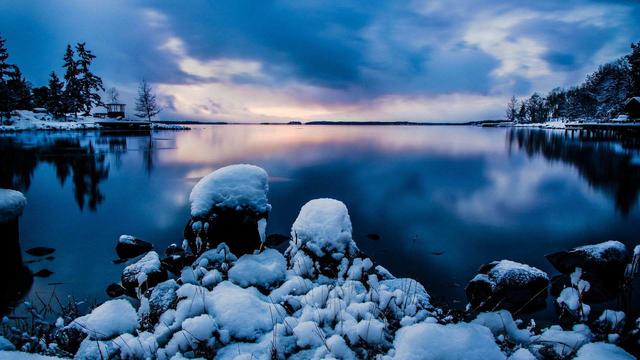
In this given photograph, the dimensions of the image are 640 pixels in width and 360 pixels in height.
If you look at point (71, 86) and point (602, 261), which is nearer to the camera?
point (602, 261)

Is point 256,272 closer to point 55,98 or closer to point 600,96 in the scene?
point 55,98

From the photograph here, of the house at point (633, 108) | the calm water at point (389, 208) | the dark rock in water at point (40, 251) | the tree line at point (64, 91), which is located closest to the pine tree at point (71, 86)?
the tree line at point (64, 91)

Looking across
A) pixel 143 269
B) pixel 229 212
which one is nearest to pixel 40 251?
pixel 143 269

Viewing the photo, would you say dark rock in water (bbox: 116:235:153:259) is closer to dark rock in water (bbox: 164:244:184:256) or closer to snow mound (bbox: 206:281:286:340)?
dark rock in water (bbox: 164:244:184:256)

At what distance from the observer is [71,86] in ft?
266

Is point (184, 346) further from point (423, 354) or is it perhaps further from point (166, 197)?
point (166, 197)

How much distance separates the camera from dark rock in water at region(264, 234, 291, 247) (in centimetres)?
1098

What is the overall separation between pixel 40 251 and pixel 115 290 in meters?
4.53

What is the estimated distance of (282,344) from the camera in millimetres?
4148

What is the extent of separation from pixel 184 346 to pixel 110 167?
97.6 ft

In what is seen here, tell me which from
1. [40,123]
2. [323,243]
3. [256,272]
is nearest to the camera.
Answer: [256,272]

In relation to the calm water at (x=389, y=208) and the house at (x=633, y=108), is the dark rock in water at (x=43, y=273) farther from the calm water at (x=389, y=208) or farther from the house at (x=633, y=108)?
the house at (x=633, y=108)

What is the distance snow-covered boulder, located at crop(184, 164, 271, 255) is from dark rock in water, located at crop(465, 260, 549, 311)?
492 cm

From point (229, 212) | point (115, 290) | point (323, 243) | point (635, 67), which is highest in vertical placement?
point (635, 67)
